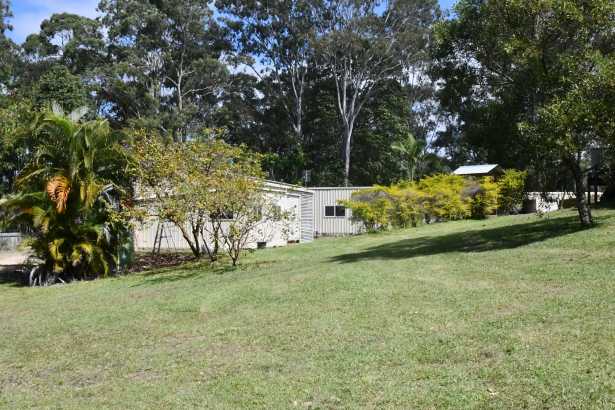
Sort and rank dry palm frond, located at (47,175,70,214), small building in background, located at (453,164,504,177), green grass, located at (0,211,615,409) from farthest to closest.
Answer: small building in background, located at (453,164,504,177) < dry palm frond, located at (47,175,70,214) < green grass, located at (0,211,615,409)

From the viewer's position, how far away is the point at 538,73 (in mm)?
12477

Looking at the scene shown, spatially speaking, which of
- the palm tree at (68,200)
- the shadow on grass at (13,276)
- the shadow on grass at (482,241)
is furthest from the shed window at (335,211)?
the shadow on grass at (13,276)

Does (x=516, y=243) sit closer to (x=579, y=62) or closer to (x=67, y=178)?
(x=579, y=62)

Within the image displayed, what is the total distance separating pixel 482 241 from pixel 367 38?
27541mm

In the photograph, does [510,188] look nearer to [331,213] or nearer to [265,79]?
[331,213]

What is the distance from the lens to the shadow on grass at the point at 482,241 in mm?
12812

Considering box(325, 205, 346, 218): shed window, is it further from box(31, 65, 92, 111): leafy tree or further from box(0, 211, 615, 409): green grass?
box(0, 211, 615, 409): green grass

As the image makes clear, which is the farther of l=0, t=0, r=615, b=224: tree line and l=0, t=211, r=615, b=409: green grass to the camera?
l=0, t=0, r=615, b=224: tree line

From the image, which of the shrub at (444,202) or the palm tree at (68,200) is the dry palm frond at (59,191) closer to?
the palm tree at (68,200)

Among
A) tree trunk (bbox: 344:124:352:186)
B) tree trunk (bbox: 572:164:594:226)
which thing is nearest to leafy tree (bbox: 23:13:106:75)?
tree trunk (bbox: 344:124:352:186)

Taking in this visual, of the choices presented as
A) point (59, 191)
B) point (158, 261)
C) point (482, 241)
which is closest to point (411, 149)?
point (158, 261)

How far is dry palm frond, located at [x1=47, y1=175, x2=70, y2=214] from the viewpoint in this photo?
1399 cm

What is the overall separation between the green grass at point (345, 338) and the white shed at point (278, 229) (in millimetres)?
8495

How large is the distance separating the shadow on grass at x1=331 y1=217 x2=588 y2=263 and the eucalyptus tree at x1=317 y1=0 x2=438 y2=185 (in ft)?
83.0
